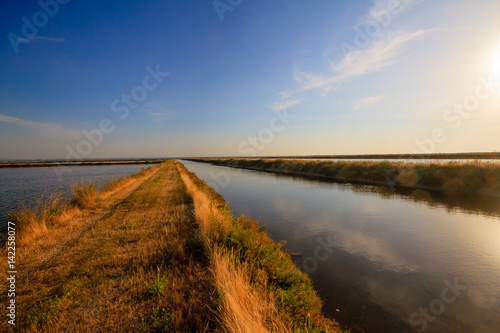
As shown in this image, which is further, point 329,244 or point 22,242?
point 329,244

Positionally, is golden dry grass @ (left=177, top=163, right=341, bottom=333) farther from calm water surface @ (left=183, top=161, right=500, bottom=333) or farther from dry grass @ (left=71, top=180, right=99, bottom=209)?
dry grass @ (left=71, top=180, right=99, bottom=209)

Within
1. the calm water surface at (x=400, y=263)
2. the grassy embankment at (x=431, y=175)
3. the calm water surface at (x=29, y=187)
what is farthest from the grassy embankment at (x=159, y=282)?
the grassy embankment at (x=431, y=175)

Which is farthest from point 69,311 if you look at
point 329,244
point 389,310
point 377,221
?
point 377,221

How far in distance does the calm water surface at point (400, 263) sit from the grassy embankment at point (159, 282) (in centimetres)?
142

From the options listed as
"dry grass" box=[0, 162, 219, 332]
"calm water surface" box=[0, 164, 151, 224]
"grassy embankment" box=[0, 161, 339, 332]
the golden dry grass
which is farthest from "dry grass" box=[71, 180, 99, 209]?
the golden dry grass

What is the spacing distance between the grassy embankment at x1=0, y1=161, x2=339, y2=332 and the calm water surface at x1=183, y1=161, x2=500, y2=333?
142 centimetres

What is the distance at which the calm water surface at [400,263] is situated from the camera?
470cm

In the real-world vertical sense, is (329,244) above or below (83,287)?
below

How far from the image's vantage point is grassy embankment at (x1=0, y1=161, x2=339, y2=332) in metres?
3.26

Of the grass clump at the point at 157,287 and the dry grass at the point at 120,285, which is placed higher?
the grass clump at the point at 157,287

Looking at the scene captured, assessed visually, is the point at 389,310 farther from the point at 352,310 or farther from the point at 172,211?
the point at 172,211

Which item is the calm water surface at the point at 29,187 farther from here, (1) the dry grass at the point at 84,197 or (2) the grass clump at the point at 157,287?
(2) the grass clump at the point at 157,287

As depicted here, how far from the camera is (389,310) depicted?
16.1ft

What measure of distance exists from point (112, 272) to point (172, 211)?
589 centimetres
